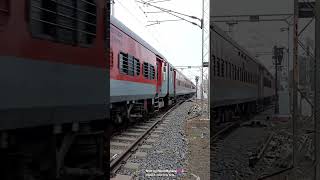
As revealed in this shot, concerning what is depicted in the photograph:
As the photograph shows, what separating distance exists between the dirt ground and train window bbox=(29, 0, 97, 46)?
3640 millimetres

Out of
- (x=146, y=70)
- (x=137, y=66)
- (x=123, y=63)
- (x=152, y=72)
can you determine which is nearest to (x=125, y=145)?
(x=123, y=63)

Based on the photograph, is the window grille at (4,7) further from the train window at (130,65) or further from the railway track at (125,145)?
the train window at (130,65)

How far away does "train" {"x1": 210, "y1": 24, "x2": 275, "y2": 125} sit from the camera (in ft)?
38.3

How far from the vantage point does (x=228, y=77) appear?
41.6 feet

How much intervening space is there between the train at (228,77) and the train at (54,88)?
21.5 feet

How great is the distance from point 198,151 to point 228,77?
3351mm

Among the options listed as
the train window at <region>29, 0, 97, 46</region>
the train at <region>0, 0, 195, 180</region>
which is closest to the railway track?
the train at <region>0, 0, 195, 180</region>

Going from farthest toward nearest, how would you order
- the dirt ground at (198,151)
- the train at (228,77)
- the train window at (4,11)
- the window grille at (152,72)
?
the window grille at (152,72), the train at (228,77), the dirt ground at (198,151), the train window at (4,11)

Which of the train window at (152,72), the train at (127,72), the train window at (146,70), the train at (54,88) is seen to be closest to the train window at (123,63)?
the train at (127,72)

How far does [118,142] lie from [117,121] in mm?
533

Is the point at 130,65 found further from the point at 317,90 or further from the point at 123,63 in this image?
the point at 317,90

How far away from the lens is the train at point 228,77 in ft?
38.3

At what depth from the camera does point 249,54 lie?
56.6 feet

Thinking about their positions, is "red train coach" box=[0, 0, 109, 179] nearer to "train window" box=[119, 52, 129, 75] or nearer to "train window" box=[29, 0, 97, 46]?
"train window" box=[29, 0, 97, 46]
